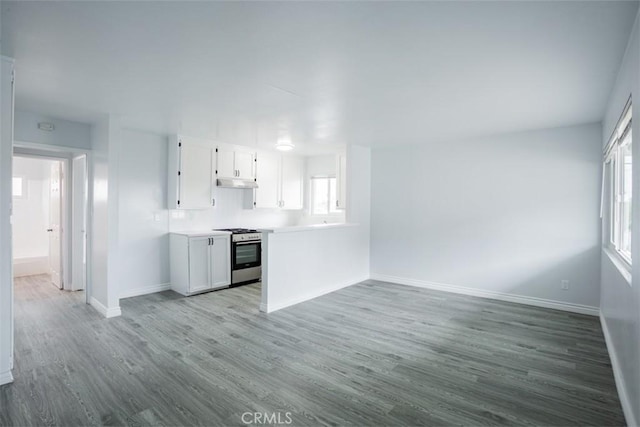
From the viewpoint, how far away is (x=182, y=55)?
247cm

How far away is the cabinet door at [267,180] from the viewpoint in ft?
21.1

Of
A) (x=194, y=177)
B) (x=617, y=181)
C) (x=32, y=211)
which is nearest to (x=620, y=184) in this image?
(x=617, y=181)

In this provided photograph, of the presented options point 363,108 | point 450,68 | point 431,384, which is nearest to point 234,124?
point 363,108

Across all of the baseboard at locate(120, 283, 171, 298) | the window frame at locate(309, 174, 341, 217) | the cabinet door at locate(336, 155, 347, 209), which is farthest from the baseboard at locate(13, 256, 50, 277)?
the cabinet door at locate(336, 155, 347, 209)

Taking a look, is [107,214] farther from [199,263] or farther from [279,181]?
[279,181]

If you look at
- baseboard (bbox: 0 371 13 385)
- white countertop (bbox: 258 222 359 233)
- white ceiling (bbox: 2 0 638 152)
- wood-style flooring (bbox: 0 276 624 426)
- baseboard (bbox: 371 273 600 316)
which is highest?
white ceiling (bbox: 2 0 638 152)

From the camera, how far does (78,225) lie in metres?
5.29

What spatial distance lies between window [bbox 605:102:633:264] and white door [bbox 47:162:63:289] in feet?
23.6

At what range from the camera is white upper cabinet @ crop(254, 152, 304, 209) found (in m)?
6.50

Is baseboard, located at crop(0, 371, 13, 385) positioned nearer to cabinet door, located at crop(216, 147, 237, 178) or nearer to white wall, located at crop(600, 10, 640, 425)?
cabinet door, located at crop(216, 147, 237, 178)

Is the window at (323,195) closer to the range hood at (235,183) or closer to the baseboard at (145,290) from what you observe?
the range hood at (235,183)

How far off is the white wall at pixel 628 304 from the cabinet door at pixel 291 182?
16.9 ft

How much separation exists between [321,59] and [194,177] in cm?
363

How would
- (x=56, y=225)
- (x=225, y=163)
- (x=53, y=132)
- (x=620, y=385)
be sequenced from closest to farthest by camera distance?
(x=620, y=385), (x=53, y=132), (x=56, y=225), (x=225, y=163)
